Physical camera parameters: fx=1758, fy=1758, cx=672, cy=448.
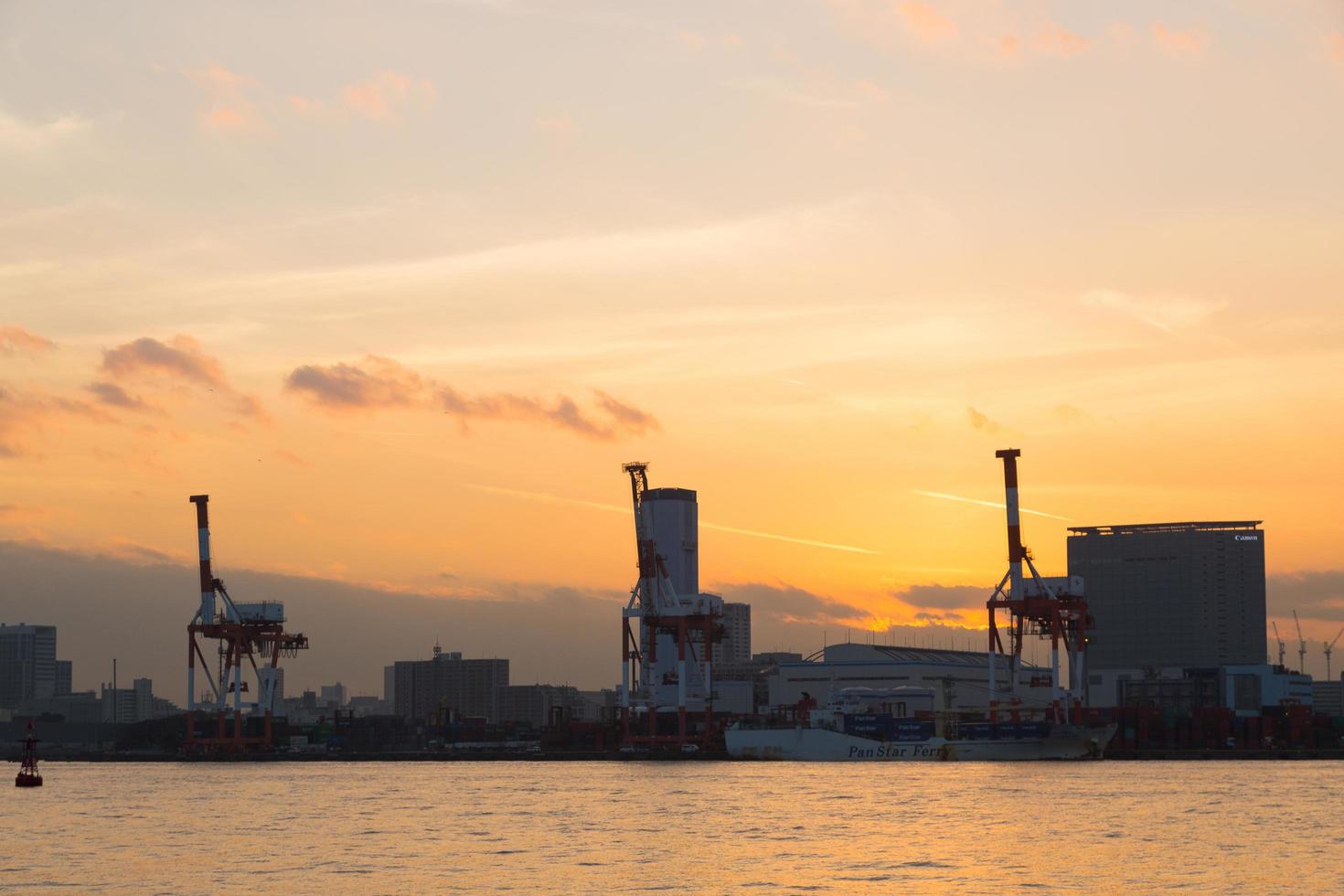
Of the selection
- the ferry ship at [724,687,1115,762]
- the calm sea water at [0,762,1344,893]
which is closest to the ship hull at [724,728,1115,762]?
the ferry ship at [724,687,1115,762]

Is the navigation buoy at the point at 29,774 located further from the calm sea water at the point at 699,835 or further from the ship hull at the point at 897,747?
the ship hull at the point at 897,747

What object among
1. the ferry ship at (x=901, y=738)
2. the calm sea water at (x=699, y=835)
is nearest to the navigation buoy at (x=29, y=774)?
the calm sea water at (x=699, y=835)

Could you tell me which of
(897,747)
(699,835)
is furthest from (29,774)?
(897,747)

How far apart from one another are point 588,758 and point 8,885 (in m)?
136

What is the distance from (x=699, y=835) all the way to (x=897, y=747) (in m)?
98.4

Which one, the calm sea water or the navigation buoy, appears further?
the navigation buoy

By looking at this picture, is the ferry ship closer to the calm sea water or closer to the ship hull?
the ship hull

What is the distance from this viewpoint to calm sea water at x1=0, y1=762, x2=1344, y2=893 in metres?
58.4

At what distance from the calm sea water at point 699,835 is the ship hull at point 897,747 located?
106 ft

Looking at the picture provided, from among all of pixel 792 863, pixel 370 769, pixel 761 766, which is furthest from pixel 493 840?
pixel 370 769

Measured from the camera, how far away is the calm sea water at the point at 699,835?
58.4 meters

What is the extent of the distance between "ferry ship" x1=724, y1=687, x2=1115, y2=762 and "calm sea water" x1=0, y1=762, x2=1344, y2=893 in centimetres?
3250

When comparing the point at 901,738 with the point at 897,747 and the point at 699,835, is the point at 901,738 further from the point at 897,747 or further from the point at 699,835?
the point at 699,835

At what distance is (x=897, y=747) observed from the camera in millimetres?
170625
